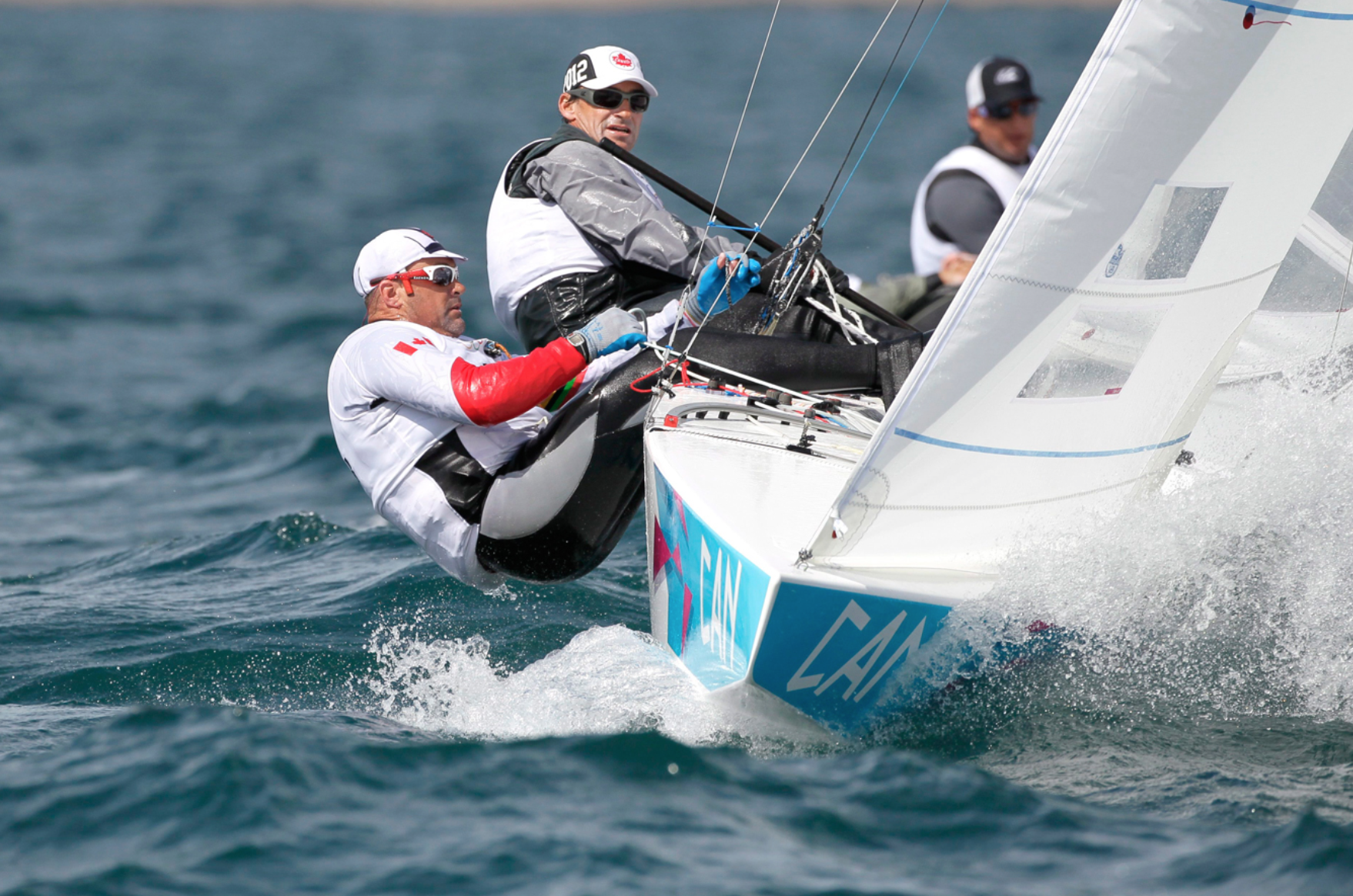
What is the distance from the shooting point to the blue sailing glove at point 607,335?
3.66 meters

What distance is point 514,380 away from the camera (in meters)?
3.59

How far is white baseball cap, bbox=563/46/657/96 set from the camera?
4195 millimetres

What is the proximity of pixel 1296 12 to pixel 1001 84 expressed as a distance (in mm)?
2779

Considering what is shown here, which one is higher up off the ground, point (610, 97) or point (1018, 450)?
point (610, 97)

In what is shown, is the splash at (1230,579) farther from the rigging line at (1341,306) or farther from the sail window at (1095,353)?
the sail window at (1095,353)

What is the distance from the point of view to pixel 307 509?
6.42 metres

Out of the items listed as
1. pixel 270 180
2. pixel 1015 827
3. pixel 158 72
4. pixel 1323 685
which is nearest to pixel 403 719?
pixel 1015 827

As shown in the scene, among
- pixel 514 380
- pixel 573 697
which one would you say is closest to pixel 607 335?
pixel 514 380

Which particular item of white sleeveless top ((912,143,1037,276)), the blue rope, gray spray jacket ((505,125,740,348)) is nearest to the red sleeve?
gray spray jacket ((505,125,740,348))

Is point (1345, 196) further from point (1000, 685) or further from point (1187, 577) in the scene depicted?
point (1000, 685)

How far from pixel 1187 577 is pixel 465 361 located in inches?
72.1

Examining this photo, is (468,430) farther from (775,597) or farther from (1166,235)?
(1166,235)

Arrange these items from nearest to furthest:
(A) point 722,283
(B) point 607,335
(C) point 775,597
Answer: (C) point 775,597 → (B) point 607,335 → (A) point 722,283

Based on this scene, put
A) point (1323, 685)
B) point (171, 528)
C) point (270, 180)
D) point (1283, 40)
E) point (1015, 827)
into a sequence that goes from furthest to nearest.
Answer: point (270, 180), point (171, 528), point (1323, 685), point (1283, 40), point (1015, 827)
